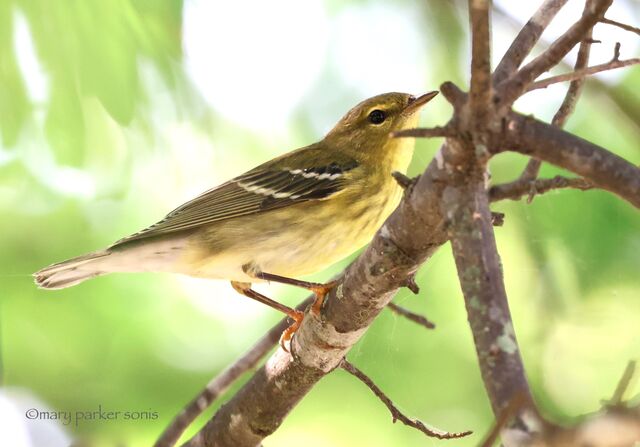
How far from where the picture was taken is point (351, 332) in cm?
328

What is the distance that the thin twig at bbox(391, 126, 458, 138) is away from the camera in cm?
214

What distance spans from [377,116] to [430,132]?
9.59 ft

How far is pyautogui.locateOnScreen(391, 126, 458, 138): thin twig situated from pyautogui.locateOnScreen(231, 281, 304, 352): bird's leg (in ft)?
5.39

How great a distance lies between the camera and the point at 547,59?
2305 millimetres

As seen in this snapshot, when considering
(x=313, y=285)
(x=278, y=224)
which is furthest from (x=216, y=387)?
(x=278, y=224)

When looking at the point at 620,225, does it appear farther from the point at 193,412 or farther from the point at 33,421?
the point at 33,421

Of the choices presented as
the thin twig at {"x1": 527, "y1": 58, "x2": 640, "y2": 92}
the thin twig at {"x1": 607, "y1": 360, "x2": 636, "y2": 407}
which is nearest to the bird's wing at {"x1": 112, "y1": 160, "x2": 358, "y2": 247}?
the thin twig at {"x1": 527, "y1": 58, "x2": 640, "y2": 92}

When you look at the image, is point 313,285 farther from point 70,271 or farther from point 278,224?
point 70,271

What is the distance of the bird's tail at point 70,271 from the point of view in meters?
4.21

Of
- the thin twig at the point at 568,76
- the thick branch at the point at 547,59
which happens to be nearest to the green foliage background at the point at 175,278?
the thin twig at the point at 568,76

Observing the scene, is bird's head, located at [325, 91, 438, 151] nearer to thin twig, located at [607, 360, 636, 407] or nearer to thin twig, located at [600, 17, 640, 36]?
thin twig, located at [600, 17, 640, 36]

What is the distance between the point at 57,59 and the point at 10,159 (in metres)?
0.63

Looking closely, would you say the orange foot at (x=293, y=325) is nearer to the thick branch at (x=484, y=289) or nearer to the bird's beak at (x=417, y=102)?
the bird's beak at (x=417, y=102)

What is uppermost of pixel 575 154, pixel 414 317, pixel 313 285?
pixel 414 317
